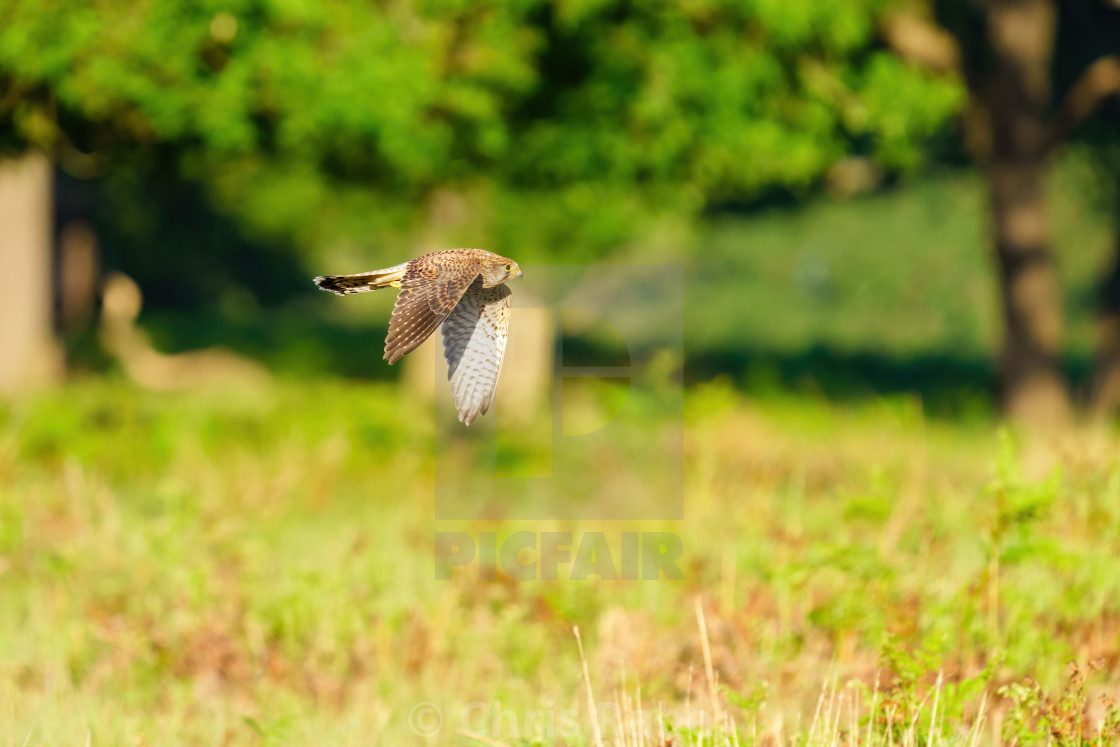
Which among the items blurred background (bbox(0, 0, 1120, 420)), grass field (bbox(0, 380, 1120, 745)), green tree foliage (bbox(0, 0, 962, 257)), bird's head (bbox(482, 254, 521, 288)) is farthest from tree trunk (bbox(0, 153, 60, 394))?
bird's head (bbox(482, 254, 521, 288))

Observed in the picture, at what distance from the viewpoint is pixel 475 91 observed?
7.27 m

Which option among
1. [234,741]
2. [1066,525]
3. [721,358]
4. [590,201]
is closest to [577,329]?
[721,358]

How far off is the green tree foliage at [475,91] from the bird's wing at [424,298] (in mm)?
4528

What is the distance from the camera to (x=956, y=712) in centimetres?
342

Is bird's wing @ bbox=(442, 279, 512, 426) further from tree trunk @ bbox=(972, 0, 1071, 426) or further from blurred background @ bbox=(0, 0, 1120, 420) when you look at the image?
tree trunk @ bbox=(972, 0, 1071, 426)

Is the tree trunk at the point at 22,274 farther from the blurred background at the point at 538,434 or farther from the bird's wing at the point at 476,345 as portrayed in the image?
the bird's wing at the point at 476,345

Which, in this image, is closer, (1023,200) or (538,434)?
(538,434)

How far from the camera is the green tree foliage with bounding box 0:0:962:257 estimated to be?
646cm

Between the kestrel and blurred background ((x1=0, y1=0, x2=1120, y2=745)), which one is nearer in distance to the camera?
the kestrel

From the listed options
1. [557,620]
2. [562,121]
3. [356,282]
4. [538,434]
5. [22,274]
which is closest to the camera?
[356,282]

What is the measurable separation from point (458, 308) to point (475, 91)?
4977 millimetres

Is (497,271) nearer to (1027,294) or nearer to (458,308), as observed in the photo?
(458,308)

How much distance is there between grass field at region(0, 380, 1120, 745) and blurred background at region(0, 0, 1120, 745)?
25 mm

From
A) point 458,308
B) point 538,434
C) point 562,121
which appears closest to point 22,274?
point 538,434
